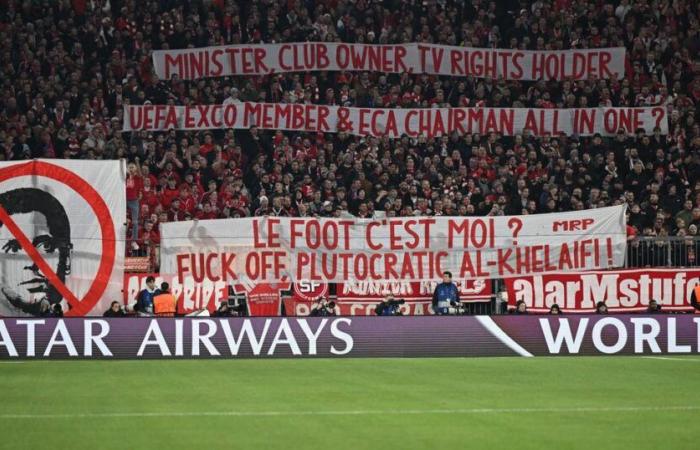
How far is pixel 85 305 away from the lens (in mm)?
22531

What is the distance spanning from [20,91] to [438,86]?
10.4 m

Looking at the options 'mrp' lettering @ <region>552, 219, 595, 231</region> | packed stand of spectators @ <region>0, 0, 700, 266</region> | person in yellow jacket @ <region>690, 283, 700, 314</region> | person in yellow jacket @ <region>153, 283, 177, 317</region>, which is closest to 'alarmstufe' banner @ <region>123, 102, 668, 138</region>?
packed stand of spectators @ <region>0, 0, 700, 266</region>

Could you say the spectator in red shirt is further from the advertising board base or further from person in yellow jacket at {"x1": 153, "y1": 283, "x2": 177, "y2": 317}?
the advertising board base

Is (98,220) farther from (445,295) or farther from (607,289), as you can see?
(607,289)

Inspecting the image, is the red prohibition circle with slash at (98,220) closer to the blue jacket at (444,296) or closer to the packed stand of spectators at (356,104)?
the packed stand of spectators at (356,104)

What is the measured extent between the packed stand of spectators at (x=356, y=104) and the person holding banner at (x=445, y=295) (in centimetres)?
250

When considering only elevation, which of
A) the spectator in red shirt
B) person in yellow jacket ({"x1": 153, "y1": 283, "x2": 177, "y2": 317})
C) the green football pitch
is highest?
the spectator in red shirt

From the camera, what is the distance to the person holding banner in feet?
80.3

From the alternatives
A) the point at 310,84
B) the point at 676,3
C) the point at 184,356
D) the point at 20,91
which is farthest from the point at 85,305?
the point at 676,3

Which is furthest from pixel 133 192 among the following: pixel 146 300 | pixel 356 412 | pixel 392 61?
pixel 356 412

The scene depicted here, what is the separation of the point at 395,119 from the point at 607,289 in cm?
797

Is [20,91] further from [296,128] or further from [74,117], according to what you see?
[296,128]

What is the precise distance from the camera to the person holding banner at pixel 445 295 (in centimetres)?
2448

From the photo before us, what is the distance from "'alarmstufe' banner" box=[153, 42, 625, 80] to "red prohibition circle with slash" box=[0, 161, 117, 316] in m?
9.58
